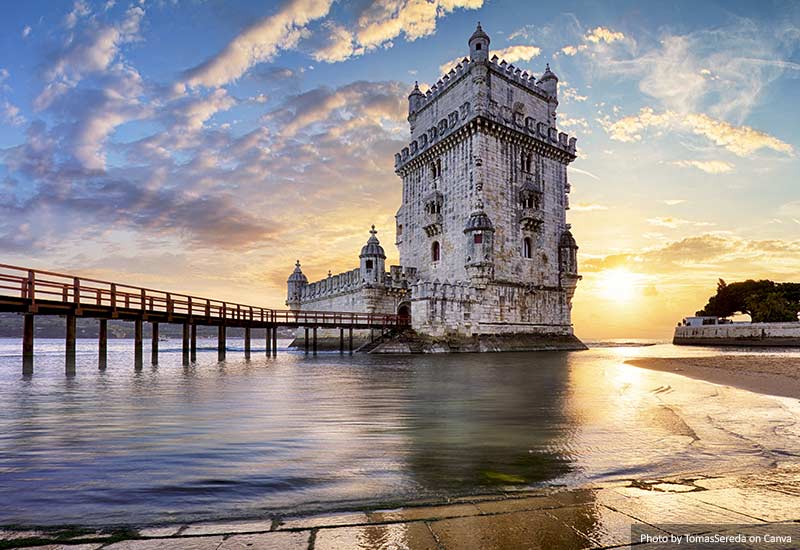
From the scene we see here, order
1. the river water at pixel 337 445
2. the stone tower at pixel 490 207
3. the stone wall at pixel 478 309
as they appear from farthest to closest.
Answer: the stone tower at pixel 490 207, the stone wall at pixel 478 309, the river water at pixel 337 445

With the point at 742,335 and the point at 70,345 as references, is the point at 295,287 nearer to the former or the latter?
the point at 70,345

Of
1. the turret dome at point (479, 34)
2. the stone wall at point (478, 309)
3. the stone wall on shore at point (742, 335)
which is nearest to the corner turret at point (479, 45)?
the turret dome at point (479, 34)

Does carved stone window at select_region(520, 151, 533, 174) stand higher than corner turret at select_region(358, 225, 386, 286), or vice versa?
carved stone window at select_region(520, 151, 533, 174)

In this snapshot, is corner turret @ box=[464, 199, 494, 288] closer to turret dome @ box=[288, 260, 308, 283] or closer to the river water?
the river water

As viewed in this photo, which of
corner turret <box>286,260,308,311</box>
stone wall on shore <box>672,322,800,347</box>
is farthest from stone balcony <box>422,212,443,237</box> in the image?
stone wall on shore <box>672,322,800,347</box>

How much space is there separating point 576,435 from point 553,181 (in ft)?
120

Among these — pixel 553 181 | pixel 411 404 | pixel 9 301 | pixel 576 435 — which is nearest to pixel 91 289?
pixel 9 301

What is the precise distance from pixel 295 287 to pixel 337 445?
52.8 m

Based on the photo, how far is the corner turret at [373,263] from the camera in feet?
129

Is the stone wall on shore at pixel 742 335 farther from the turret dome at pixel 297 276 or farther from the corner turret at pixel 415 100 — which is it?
the turret dome at pixel 297 276

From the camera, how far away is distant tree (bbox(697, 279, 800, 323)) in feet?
197

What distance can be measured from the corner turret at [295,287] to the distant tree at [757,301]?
196 ft

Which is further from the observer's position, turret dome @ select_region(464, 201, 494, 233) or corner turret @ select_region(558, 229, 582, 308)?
corner turret @ select_region(558, 229, 582, 308)

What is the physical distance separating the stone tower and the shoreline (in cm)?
2907
